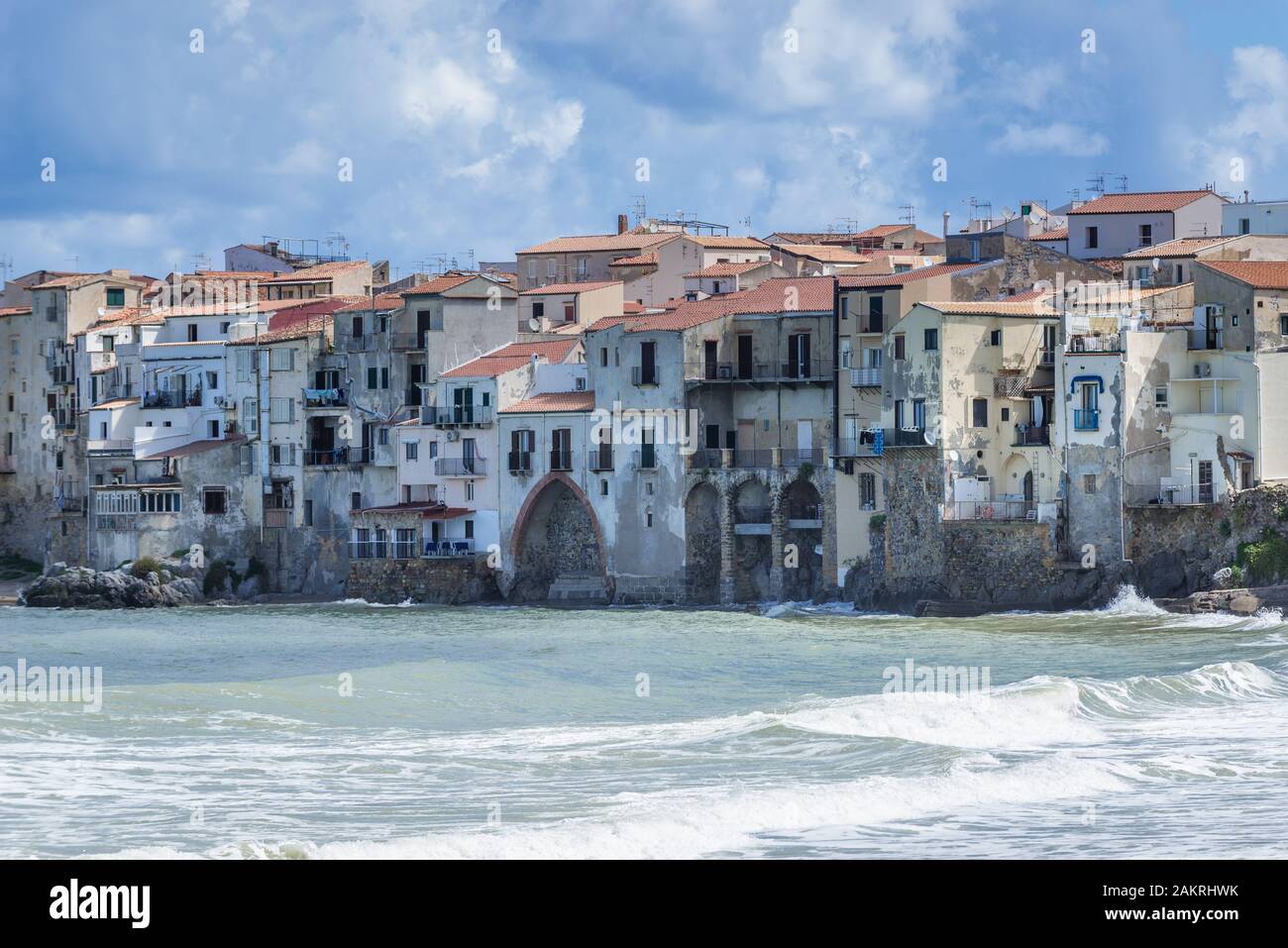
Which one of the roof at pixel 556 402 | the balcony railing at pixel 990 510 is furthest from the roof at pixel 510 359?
the balcony railing at pixel 990 510

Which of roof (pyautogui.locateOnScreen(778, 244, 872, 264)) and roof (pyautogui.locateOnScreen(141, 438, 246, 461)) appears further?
roof (pyautogui.locateOnScreen(778, 244, 872, 264))

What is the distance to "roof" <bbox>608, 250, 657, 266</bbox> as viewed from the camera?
283 ft

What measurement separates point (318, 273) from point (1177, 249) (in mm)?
36388

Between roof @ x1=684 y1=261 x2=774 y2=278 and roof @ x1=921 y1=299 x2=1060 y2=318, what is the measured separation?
19703 millimetres

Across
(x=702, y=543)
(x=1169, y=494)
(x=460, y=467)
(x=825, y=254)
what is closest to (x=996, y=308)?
(x=1169, y=494)

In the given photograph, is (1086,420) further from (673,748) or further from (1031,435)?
(673,748)

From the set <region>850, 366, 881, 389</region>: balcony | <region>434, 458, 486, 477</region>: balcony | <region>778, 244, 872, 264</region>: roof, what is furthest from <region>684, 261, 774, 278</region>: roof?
<region>850, 366, 881, 389</region>: balcony

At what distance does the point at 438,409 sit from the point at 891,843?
2033 inches

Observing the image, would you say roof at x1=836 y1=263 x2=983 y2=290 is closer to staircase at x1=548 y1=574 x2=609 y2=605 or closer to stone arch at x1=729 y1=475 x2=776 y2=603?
stone arch at x1=729 y1=475 x2=776 y2=603

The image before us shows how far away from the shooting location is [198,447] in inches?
3248

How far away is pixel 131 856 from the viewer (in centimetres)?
2377

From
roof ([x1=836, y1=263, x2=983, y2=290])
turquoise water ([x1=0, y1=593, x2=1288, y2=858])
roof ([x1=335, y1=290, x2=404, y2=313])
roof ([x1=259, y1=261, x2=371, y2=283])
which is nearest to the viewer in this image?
turquoise water ([x1=0, y1=593, x2=1288, y2=858])

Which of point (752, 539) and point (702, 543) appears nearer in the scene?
point (752, 539)
